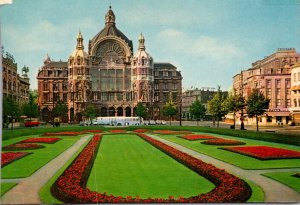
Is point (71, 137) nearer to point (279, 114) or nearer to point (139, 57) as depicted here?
point (139, 57)

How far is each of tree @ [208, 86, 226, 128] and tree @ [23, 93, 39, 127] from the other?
4525mm

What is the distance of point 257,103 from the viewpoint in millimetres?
9609

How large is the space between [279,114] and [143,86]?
12.7 feet

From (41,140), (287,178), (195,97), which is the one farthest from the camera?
(195,97)

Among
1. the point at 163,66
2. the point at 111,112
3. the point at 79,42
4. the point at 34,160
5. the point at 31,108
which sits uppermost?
the point at 79,42

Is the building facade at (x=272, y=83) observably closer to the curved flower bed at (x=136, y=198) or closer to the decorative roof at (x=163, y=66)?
the decorative roof at (x=163, y=66)

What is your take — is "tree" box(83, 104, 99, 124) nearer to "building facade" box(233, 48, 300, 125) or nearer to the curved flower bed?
the curved flower bed

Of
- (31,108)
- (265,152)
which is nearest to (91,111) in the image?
(31,108)

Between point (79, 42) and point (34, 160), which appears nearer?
point (34, 160)

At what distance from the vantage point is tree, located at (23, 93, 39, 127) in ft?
30.1

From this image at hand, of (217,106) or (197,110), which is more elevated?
(217,106)

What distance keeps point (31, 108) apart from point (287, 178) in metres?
6.19

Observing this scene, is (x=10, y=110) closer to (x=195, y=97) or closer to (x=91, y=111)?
(x=91, y=111)

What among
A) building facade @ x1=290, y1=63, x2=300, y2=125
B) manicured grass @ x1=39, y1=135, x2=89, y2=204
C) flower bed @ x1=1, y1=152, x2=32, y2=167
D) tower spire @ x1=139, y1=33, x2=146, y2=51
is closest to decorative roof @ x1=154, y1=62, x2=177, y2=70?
tower spire @ x1=139, y1=33, x2=146, y2=51
